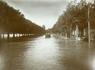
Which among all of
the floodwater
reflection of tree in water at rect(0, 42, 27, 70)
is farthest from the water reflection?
reflection of tree in water at rect(0, 42, 27, 70)

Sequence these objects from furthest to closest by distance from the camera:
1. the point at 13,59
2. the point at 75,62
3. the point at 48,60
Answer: the point at 13,59
the point at 48,60
the point at 75,62

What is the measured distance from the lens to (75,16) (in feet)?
252

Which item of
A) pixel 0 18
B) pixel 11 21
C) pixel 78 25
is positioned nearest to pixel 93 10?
pixel 78 25

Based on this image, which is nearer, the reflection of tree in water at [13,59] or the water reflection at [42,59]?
the reflection of tree in water at [13,59]

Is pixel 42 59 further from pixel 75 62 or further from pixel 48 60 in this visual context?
pixel 75 62

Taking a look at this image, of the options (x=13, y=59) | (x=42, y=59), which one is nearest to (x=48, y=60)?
(x=42, y=59)

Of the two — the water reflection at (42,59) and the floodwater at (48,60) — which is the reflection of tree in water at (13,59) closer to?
the floodwater at (48,60)

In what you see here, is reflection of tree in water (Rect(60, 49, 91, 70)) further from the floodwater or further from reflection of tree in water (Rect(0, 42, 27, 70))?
reflection of tree in water (Rect(0, 42, 27, 70))

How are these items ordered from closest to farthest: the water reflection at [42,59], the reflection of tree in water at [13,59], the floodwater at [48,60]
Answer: the floodwater at [48,60] → the reflection of tree in water at [13,59] → the water reflection at [42,59]

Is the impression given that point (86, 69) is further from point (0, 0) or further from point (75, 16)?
point (0, 0)

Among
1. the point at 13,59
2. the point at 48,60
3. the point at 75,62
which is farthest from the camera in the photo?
the point at 13,59

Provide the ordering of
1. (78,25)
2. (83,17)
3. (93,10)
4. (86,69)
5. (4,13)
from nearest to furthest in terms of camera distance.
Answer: (86,69)
(93,10)
(83,17)
(78,25)
(4,13)

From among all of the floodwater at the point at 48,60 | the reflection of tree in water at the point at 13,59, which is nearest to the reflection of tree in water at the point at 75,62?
the floodwater at the point at 48,60

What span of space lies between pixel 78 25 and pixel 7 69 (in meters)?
62.7
